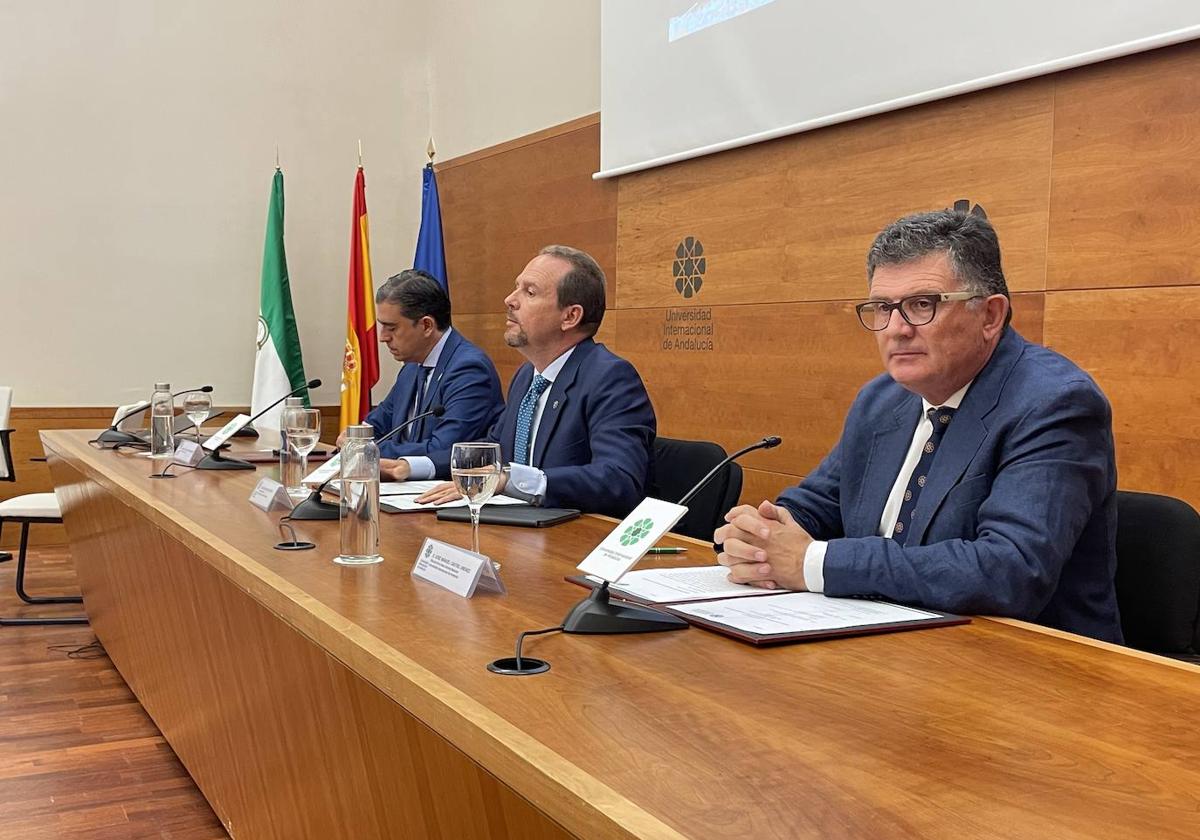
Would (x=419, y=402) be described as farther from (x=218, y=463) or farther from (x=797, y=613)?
(x=797, y=613)

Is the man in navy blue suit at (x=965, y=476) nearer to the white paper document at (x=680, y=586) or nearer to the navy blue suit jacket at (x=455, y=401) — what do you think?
the white paper document at (x=680, y=586)

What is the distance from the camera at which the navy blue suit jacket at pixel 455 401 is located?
3926 mm

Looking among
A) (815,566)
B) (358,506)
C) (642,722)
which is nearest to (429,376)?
(358,506)

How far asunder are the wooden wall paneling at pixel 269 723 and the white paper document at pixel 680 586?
0.44 meters

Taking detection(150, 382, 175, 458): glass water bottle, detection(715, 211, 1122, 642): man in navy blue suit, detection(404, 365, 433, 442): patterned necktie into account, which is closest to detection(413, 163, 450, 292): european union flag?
detection(404, 365, 433, 442): patterned necktie

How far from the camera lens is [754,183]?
4.29 metres

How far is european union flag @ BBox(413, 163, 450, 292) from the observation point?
6449 millimetres

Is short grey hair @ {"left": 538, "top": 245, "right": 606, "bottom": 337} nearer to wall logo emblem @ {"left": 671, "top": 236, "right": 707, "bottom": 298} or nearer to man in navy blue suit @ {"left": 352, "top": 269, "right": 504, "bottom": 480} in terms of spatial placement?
man in navy blue suit @ {"left": 352, "top": 269, "right": 504, "bottom": 480}

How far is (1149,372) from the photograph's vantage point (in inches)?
116

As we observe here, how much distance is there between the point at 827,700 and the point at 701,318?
355 centimetres

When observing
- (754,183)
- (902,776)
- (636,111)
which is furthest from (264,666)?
(636,111)

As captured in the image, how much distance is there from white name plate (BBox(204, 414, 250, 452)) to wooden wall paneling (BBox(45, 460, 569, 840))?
1.04ft

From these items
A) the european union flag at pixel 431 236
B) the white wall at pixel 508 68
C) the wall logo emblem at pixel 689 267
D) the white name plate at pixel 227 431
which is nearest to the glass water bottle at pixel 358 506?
the white name plate at pixel 227 431

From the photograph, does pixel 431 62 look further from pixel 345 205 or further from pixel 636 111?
pixel 636 111
